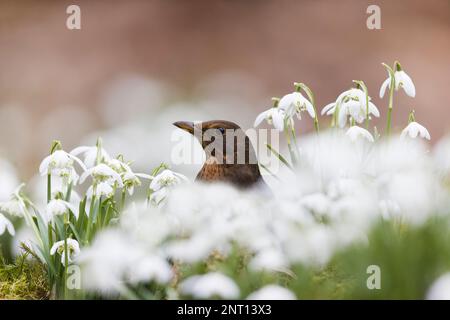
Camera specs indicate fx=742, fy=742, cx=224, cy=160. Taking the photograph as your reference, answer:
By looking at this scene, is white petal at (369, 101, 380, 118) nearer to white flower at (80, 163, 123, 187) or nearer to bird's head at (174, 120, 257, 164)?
bird's head at (174, 120, 257, 164)

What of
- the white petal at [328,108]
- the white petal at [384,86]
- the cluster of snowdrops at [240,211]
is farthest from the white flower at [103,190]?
the white petal at [384,86]

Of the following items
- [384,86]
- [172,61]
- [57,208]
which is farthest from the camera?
[172,61]

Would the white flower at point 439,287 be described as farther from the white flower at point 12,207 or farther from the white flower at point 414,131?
the white flower at point 12,207

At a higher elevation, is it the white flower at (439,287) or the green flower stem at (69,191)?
the green flower stem at (69,191)

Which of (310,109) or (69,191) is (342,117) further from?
(69,191)

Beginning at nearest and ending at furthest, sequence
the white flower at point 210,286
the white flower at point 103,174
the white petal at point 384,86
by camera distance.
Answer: the white flower at point 210,286 < the white flower at point 103,174 < the white petal at point 384,86

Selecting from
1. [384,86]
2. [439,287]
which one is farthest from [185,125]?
[439,287]

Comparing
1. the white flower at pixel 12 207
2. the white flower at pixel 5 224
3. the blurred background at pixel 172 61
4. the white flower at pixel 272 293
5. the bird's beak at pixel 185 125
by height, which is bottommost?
the white flower at pixel 272 293
